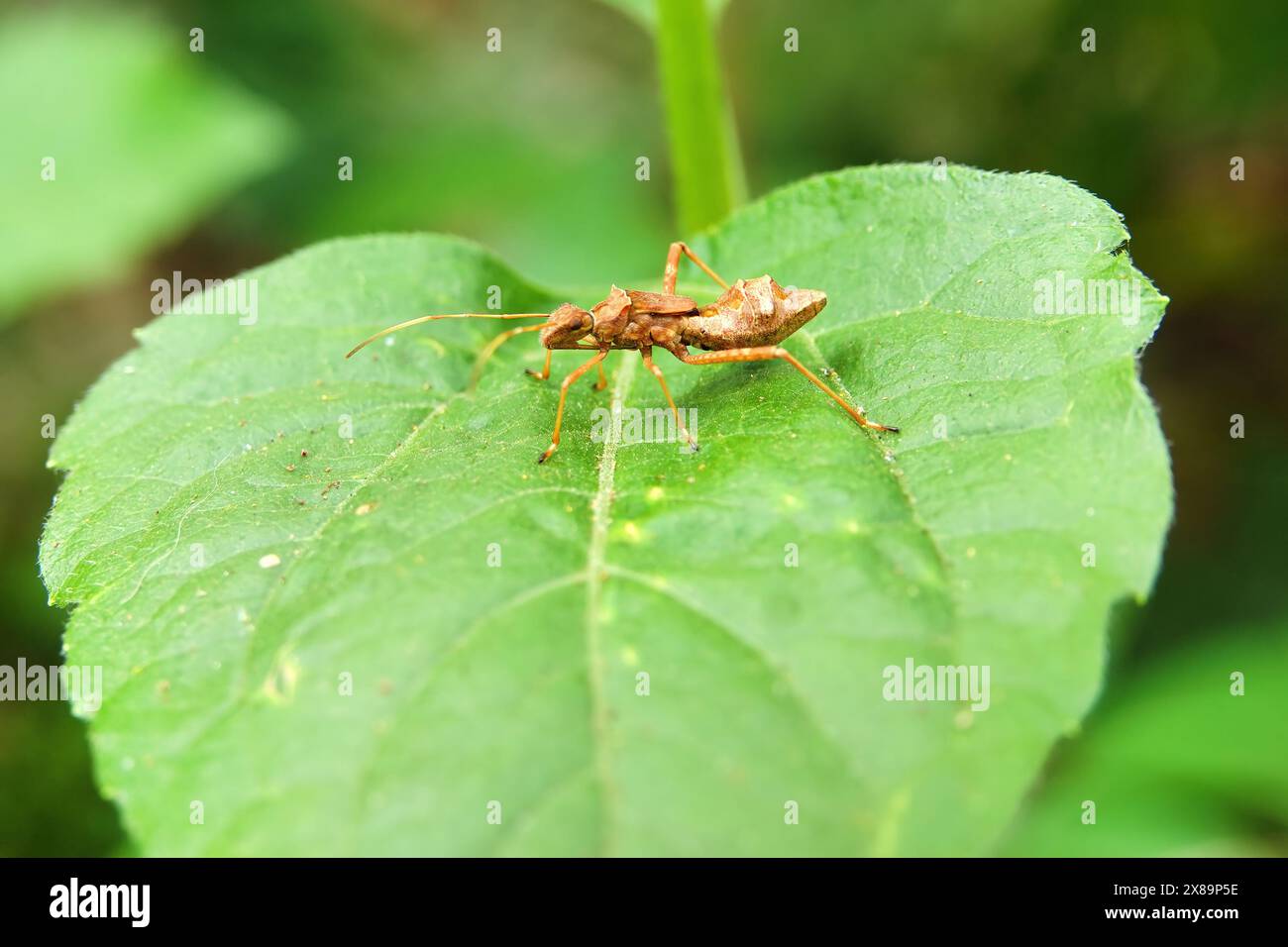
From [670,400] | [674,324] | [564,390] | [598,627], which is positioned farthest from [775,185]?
[598,627]

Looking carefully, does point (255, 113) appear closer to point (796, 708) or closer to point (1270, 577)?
point (796, 708)

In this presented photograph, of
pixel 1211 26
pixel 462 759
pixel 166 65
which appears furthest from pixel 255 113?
pixel 462 759

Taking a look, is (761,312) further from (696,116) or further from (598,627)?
(598,627)

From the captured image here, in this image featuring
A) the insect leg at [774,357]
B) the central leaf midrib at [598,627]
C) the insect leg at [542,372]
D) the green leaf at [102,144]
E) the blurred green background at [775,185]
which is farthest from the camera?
the green leaf at [102,144]

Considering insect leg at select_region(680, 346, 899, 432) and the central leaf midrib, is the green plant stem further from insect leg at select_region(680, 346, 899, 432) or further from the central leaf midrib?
the central leaf midrib

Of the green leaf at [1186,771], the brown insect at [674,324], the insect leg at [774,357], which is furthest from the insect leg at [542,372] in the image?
→ the green leaf at [1186,771]

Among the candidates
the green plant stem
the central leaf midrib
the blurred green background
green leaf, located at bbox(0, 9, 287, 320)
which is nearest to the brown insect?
the green plant stem

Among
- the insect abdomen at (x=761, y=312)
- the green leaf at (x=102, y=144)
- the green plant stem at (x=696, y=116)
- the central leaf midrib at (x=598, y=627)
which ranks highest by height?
the green leaf at (x=102, y=144)

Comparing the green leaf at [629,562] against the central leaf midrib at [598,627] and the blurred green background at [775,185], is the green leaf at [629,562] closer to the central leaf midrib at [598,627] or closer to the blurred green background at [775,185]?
the central leaf midrib at [598,627]
